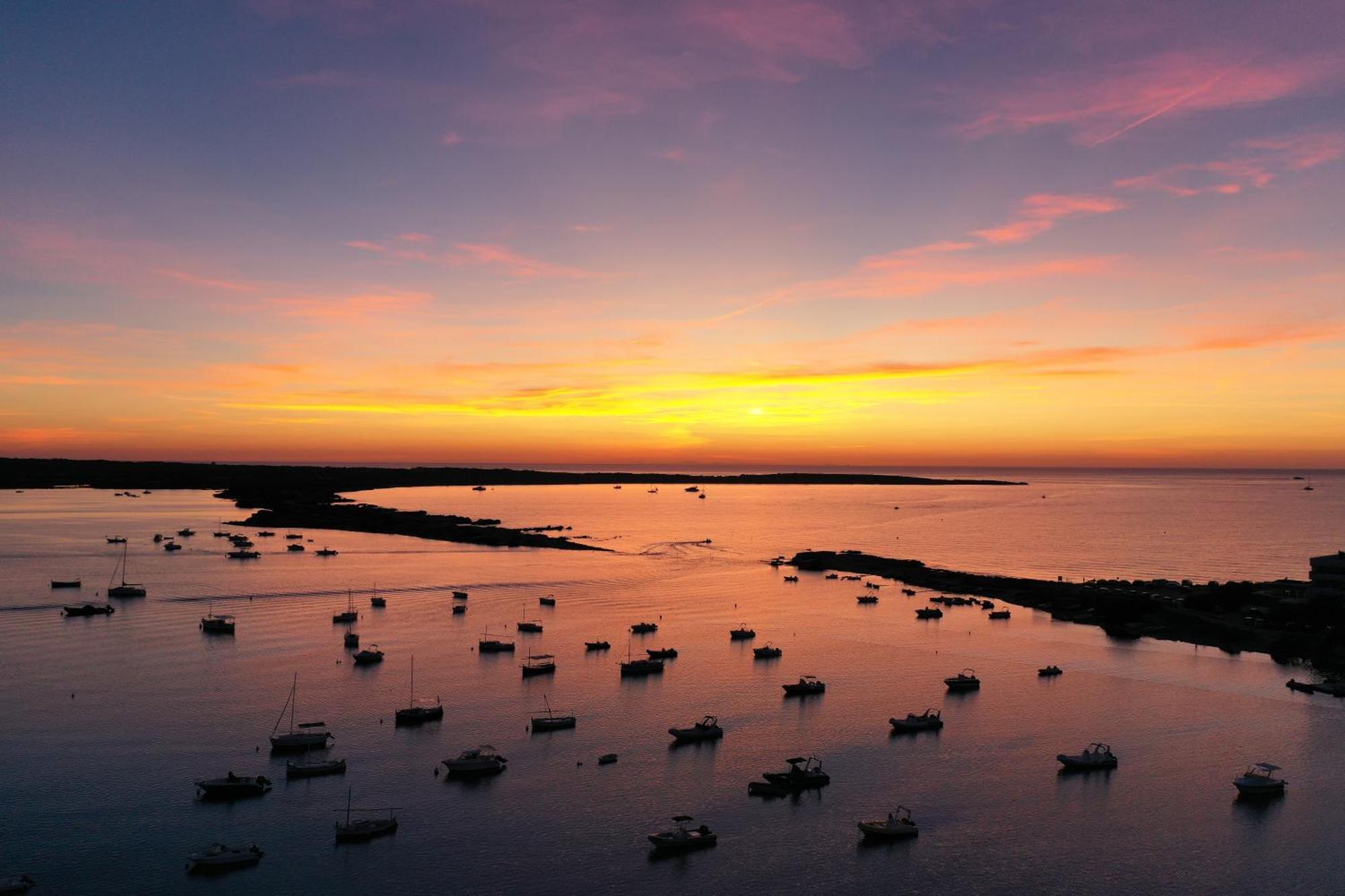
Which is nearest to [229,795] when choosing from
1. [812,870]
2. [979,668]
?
[812,870]

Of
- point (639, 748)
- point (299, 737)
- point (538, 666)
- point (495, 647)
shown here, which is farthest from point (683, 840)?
point (495, 647)

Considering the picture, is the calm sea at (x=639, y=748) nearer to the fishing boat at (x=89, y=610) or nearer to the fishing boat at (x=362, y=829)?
the fishing boat at (x=362, y=829)

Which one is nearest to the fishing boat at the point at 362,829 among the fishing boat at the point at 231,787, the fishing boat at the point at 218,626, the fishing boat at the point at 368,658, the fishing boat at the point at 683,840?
the fishing boat at the point at 231,787

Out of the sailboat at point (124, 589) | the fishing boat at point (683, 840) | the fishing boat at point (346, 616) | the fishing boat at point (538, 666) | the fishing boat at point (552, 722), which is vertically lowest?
the fishing boat at point (683, 840)

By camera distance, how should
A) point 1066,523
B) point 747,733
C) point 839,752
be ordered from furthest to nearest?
point 1066,523
point 747,733
point 839,752

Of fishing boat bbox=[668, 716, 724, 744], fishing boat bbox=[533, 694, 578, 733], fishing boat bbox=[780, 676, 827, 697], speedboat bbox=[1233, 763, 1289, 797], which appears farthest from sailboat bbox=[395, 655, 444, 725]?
speedboat bbox=[1233, 763, 1289, 797]

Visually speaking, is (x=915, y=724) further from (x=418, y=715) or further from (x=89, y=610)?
(x=89, y=610)

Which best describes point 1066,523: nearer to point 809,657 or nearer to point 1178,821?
point 809,657
